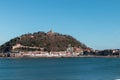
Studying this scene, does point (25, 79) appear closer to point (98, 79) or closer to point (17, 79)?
point (17, 79)

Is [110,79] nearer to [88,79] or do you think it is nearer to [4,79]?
[88,79]

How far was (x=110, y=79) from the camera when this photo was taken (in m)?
58.7

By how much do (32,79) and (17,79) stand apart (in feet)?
8.02

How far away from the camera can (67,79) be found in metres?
60.7

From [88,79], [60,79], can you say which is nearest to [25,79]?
[60,79]

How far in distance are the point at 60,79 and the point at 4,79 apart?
367 inches

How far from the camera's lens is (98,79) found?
59.9m

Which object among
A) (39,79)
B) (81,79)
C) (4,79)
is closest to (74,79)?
(81,79)

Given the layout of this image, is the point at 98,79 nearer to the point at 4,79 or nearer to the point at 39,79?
the point at 39,79

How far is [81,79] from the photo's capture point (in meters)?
61.1

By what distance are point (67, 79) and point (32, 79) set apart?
18.9 feet

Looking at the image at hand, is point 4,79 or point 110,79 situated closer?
point 110,79

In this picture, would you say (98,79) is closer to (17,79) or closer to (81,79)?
(81,79)

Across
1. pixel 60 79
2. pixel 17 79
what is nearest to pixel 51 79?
pixel 60 79
